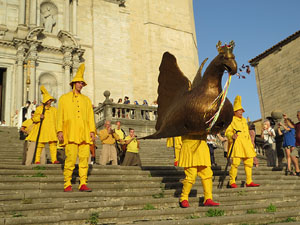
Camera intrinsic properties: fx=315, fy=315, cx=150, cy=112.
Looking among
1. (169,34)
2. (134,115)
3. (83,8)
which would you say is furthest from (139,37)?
(134,115)

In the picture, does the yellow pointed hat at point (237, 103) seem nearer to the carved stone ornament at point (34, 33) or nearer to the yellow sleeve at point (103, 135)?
the yellow sleeve at point (103, 135)

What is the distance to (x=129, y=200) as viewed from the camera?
16.6 ft

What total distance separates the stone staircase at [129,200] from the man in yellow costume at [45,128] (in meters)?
1.14

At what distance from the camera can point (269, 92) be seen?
982 inches

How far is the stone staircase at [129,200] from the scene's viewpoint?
173 inches

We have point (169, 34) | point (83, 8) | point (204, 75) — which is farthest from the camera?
point (169, 34)

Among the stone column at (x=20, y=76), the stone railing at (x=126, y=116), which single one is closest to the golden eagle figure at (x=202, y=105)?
the stone railing at (x=126, y=116)

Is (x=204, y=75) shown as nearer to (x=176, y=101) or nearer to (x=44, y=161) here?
(x=176, y=101)

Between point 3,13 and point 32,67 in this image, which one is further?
point 3,13

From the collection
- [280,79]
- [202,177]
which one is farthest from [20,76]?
[280,79]

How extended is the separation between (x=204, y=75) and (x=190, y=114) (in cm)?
71

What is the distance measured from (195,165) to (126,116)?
11594mm

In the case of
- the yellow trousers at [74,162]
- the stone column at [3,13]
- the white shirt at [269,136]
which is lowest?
the yellow trousers at [74,162]

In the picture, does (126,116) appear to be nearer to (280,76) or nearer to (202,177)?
(202,177)
